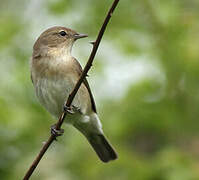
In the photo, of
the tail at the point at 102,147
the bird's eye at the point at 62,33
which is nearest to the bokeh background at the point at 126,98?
the tail at the point at 102,147

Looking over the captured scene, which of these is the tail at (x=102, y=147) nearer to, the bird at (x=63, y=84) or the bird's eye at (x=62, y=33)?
the bird at (x=63, y=84)

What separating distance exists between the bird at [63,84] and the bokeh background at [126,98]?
17 centimetres

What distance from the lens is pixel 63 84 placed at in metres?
4.95

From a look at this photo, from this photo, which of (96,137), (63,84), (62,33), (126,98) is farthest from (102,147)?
(62,33)

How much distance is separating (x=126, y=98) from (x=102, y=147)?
0.71 meters

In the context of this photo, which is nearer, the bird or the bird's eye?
the bird

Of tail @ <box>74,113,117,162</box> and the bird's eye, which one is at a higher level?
the bird's eye

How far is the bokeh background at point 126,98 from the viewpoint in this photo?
5133 millimetres

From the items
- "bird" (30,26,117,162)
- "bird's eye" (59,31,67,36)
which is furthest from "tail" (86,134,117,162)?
"bird's eye" (59,31,67,36)

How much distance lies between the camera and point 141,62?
5.82m

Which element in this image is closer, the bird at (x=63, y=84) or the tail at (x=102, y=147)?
the bird at (x=63, y=84)

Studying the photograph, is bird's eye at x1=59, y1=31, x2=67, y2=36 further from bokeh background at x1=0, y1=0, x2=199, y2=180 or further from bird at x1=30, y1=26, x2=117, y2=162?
bokeh background at x1=0, y1=0, x2=199, y2=180

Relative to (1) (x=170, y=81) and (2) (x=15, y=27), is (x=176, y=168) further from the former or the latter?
(2) (x=15, y=27)

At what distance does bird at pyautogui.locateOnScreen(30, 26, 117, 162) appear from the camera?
16.3 ft
